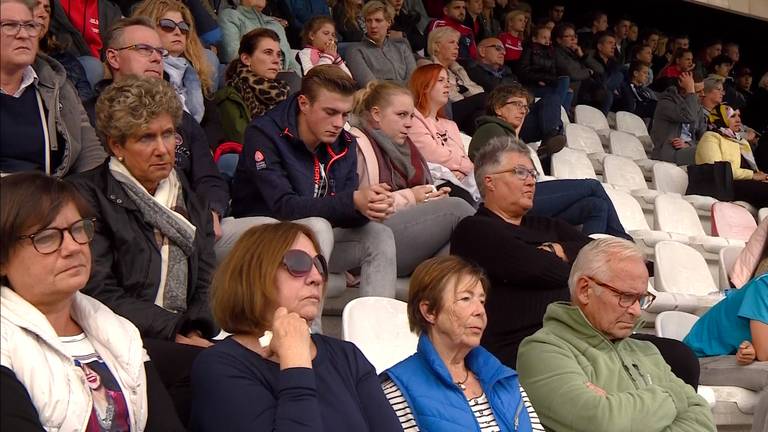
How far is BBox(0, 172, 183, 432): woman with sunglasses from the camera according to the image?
1.96 meters

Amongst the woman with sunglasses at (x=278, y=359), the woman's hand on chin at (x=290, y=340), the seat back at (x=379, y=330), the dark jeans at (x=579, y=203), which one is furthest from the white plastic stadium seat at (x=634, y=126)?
the woman's hand on chin at (x=290, y=340)

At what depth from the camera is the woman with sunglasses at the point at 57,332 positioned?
196 centimetres

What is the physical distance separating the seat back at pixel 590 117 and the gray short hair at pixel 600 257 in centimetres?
592

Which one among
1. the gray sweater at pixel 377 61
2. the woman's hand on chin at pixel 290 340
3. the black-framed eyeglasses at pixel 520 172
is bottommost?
the gray sweater at pixel 377 61

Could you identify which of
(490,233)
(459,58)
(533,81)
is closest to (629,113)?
(533,81)

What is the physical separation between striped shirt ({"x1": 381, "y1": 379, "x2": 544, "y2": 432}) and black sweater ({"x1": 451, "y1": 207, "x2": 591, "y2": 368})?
1.91 feet

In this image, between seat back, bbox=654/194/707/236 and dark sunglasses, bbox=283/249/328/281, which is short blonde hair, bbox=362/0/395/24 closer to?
seat back, bbox=654/194/707/236

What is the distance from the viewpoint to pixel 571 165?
716 cm

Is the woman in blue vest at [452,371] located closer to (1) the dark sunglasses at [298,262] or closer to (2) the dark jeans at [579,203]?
(1) the dark sunglasses at [298,262]

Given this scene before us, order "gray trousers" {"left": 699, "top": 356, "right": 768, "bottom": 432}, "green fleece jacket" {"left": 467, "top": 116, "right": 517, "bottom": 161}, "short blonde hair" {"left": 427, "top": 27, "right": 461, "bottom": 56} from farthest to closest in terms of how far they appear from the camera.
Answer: "short blonde hair" {"left": 427, "top": 27, "right": 461, "bottom": 56}
"green fleece jacket" {"left": 467, "top": 116, "right": 517, "bottom": 161}
"gray trousers" {"left": 699, "top": 356, "right": 768, "bottom": 432}

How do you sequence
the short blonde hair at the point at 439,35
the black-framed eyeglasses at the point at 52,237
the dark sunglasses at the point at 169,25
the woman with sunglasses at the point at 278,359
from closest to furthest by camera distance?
1. the black-framed eyeglasses at the point at 52,237
2. the woman with sunglasses at the point at 278,359
3. the dark sunglasses at the point at 169,25
4. the short blonde hair at the point at 439,35

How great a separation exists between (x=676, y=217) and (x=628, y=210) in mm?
Answer: 337

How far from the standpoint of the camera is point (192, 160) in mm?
3791

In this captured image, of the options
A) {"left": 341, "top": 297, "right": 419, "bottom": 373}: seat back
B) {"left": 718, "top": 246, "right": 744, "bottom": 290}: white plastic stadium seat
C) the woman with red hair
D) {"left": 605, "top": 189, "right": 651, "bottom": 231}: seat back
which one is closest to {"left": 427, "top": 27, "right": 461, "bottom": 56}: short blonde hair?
{"left": 605, "top": 189, "right": 651, "bottom": 231}: seat back
